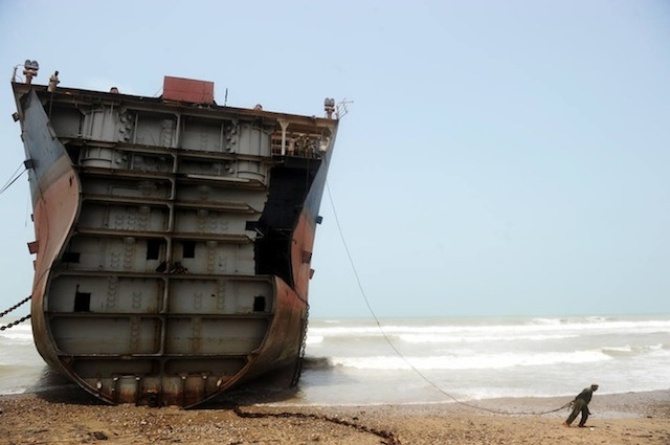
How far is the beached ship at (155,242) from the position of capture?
9641 millimetres

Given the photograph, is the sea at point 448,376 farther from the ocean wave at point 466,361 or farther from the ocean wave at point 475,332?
the ocean wave at point 475,332

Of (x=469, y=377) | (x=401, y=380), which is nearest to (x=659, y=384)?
(x=469, y=377)

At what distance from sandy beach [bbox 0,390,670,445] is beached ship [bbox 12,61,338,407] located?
0.86 metres

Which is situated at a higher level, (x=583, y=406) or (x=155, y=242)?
(x=155, y=242)

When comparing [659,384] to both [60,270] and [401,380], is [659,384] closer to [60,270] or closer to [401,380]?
[401,380]

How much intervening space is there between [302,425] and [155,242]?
207 inches

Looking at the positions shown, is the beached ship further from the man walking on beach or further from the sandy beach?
the man walking on beach

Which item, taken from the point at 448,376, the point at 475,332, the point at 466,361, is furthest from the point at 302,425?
the point at 475,332

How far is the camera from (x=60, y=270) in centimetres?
959

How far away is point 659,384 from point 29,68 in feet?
79.4

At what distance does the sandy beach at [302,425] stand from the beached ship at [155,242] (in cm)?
86

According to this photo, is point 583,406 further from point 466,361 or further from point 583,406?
point 466,361

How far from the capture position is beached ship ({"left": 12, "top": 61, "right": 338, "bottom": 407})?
9.64m

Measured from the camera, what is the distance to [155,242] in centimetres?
1073
